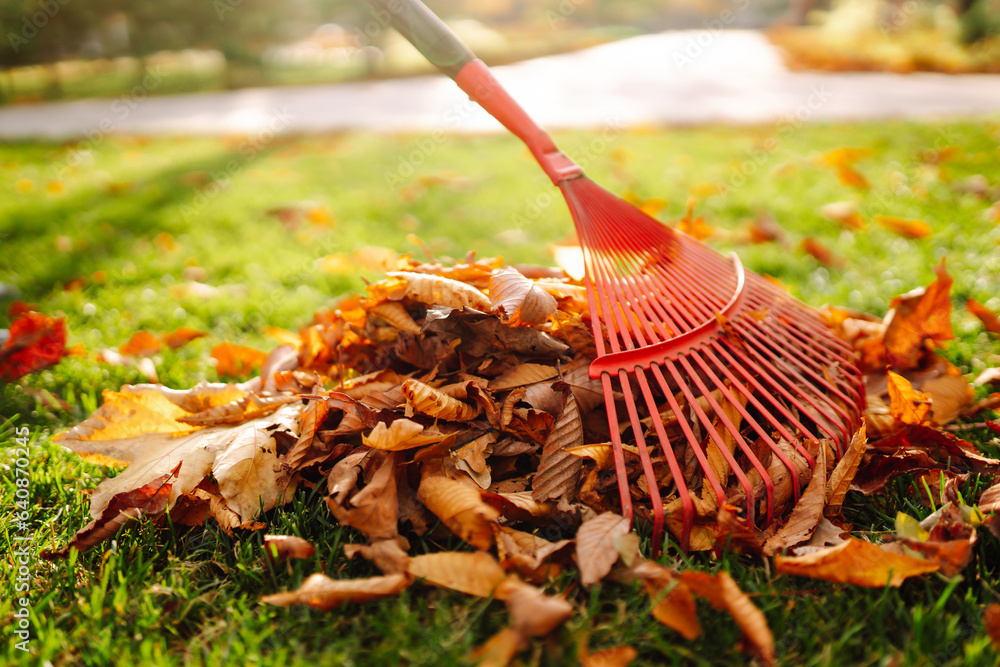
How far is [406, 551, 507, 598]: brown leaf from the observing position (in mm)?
1136

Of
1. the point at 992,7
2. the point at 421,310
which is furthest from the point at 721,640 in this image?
the point at 992,7

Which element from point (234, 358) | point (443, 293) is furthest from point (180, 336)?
point (443, 293)

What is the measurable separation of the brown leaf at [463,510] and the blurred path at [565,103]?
594cm

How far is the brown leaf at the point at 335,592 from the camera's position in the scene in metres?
1.11

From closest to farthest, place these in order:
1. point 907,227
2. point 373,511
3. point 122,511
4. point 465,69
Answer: point 373,511
point 122,511
point 465,69
point 907,227

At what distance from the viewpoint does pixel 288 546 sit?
1225 millimetres

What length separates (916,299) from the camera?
189cm

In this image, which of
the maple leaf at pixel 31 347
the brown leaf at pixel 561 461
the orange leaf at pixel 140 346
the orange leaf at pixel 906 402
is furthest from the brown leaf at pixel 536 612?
the maple leaf at pixel 31 347

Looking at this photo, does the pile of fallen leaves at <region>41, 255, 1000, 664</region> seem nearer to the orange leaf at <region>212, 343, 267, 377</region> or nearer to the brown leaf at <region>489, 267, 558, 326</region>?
the brown leaf at <region>489, 267, 558, 326</region>

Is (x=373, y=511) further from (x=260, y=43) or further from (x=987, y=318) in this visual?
(x=260, y=43)

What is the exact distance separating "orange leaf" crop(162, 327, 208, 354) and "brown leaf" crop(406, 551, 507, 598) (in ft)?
5.18

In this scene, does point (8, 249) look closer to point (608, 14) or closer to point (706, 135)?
point (706, 135)

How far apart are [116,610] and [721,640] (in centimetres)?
105

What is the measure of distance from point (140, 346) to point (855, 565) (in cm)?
220
